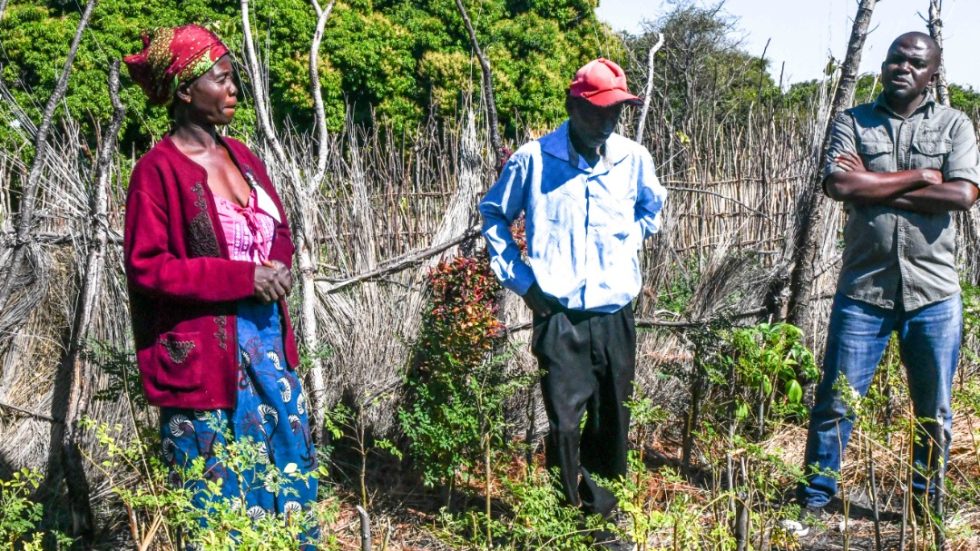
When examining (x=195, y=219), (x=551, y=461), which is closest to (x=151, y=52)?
(x=195, y=219)

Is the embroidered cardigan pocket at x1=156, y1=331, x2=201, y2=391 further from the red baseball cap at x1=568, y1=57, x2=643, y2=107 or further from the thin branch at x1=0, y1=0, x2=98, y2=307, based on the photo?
the red baseball cap at x1=568, y1=57, x2=643, y2=107

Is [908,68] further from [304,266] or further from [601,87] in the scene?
[304,266]

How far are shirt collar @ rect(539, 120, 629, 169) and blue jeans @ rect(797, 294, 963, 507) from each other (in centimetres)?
112

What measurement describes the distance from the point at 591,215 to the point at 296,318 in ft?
5.20

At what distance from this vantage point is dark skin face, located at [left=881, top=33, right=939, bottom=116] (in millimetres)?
3666

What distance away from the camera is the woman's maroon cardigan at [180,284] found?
8.93ft

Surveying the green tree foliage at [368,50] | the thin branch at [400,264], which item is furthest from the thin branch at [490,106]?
the green tree foliage at [368,50]

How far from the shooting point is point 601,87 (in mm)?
3383

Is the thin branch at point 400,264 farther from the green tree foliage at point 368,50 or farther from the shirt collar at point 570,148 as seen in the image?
the green tree foliage at point 368,50

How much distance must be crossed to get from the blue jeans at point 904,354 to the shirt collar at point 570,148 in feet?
3.67

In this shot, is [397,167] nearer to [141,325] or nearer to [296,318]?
[296,318]

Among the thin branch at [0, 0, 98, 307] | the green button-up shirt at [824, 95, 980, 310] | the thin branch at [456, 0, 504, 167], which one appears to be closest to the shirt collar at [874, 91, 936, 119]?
the green button-up shirt at [824, 95, 980, 310]

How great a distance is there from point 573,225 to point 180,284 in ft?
4.72

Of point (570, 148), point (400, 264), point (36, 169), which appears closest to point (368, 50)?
point (400, 264)
